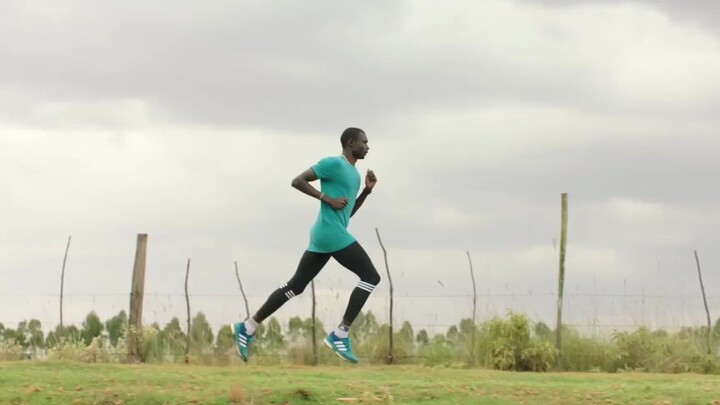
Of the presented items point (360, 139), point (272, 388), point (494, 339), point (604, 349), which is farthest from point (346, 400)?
point (604, 349)

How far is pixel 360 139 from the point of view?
12.4m

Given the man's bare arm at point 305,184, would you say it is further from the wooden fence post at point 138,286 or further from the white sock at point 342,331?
the wooden fence post at point 138,286

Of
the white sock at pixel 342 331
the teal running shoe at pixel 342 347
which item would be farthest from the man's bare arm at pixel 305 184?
the teal running shoe at pixel 342 347

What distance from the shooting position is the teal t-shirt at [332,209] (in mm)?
12203

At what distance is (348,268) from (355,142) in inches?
55.7

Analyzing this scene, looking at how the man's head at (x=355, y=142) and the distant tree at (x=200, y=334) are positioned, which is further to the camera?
the distant tree at (x=200, y=334)

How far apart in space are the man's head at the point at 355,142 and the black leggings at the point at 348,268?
3.38 ft

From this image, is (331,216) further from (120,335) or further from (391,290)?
(120,335)

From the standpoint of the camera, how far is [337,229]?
12.2m

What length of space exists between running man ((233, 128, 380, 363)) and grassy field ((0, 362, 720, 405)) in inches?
36.3

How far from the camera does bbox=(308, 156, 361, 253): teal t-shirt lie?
12.2 m

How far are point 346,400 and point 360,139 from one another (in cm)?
352

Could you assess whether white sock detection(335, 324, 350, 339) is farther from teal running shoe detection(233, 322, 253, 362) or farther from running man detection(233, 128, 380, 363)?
teal running shoe detection(233, 322, 253, 362)

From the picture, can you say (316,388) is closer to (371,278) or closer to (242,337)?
(371,278)
